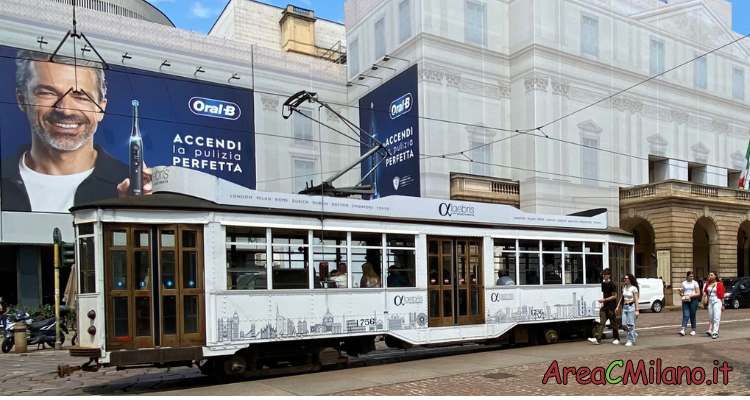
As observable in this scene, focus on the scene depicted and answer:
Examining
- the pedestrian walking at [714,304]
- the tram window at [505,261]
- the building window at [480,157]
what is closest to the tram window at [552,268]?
the tram window at [505,261]

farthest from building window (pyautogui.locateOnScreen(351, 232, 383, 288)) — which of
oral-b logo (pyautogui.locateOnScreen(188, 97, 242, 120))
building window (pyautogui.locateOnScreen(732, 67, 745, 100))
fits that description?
building window (pyautogui.locateOnScreen(732, 67, 745, 100))

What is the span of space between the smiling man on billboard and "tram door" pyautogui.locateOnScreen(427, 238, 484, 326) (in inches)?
791

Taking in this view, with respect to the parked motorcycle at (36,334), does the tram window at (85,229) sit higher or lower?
higher

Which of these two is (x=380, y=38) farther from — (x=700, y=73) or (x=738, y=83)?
(x=738, y=83)

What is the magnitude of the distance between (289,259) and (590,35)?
1203 inches

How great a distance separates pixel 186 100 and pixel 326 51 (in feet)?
54.0

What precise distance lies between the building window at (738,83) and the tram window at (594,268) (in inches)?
1372

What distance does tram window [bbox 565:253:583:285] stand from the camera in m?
13.9

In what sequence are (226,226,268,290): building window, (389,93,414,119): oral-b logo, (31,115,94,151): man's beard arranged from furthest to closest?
(389,93,414,119): oral-b logo, (31,115,94,151): man's beard, (226,226,268,290): building window

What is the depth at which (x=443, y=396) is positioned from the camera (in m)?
8.16

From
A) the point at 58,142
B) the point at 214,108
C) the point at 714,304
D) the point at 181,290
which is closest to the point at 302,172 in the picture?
the point at 214,108

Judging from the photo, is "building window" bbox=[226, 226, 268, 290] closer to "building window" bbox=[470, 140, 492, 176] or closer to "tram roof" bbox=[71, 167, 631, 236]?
"tram roof" bbox=[71, 167, 631, 236]

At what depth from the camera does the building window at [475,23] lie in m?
33.5

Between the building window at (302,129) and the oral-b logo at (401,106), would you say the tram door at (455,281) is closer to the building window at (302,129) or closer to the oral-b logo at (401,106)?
the oral-b logo at (401,106)
